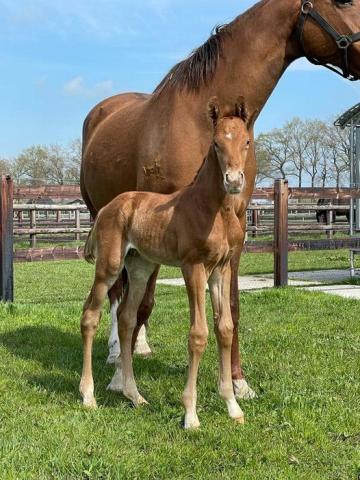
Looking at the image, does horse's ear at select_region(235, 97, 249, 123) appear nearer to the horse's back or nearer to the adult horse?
the adult horse

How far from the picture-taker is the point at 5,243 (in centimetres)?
805

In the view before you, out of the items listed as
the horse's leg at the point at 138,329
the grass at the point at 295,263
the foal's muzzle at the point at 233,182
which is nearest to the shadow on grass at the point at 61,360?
the horse's leg at the point at 138,329

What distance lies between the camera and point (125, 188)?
484 cm

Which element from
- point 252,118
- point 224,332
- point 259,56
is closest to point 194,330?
point 224,332

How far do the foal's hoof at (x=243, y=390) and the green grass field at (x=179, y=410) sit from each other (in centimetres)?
9

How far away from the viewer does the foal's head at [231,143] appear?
10.2 ft

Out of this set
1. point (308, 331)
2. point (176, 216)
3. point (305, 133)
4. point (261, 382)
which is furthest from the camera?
point (305, 133)

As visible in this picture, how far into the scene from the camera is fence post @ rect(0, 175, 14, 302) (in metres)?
8.02

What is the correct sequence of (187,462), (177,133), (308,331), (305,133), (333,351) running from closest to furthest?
(187,462)
(177,133)
(333,351)
(308,331)
(305,133)

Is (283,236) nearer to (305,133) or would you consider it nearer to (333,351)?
(333,351)

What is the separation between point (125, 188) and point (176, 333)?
195 centimetres

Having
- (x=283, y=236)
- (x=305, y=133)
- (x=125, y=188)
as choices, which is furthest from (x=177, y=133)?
(x=305, y=133)

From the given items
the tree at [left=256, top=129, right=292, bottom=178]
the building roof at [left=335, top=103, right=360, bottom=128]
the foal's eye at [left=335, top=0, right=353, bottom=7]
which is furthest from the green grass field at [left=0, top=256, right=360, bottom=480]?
the tree at [left=256, top=129, right=292, bottom=178]

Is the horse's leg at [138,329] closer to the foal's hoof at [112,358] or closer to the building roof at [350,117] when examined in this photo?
the foal's hoof at [112,358]
